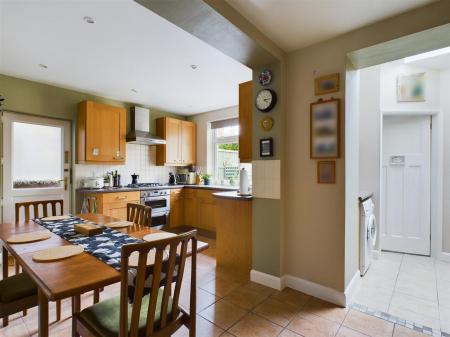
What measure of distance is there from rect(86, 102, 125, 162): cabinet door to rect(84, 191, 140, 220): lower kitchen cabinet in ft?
1.92

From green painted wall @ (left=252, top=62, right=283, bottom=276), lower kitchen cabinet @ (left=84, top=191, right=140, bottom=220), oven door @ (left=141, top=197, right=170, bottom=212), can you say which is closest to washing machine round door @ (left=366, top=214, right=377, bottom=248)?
green painted wall @ (left=252, top=62, right=283, bottom=276)

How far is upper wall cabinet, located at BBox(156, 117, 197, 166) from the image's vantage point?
4.77m

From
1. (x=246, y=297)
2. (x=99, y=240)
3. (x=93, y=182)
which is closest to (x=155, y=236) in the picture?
(x=99, y=240)

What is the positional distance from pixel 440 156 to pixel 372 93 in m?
1.15

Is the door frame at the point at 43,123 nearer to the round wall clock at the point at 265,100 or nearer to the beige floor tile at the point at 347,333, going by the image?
the round wall clock at the point at 265,100

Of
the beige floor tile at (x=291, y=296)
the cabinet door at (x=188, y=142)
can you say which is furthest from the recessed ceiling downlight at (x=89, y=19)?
the cabinet door at (x=188, y=142)

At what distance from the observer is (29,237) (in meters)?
1.58

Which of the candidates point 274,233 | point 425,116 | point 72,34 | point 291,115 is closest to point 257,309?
point 274,233

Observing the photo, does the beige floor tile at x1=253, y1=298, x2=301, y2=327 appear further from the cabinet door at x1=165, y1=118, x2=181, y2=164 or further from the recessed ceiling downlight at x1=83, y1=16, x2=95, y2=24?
the cabinet door at x1=165, y1=118, x2=181, y2=164

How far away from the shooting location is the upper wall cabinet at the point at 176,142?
477 cm

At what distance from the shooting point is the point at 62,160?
12.2 feet

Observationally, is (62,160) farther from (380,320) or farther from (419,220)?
(419,220)

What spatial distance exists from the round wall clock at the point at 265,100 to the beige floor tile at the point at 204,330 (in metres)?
1.89

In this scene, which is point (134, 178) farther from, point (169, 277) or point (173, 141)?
point (169, 277)
